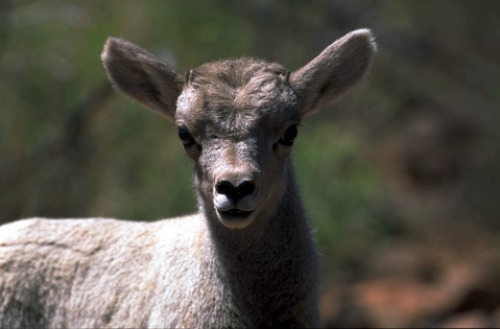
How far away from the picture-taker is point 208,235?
8.65 metres

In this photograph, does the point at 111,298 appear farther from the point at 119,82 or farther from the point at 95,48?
the point at 95,48

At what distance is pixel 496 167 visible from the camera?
20.1 m

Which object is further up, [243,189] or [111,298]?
[243,189]

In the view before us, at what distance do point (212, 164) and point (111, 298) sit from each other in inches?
68.7

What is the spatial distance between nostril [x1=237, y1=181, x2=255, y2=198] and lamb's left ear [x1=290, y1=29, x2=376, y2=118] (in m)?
1.27

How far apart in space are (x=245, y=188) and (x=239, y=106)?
751 millimetres

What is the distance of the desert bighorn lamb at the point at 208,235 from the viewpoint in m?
8.09

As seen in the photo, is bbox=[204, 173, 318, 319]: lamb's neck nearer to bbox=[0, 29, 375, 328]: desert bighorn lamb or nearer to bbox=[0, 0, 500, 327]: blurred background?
bbox=[0, 29, 375, 328]: desert bighorn lamb

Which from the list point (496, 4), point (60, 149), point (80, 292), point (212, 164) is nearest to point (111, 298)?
point (80, 292)

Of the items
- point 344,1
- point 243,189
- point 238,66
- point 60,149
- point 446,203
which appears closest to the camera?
point 243,189

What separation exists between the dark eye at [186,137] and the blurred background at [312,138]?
4728mm

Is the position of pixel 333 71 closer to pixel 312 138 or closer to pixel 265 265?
pixel 265 265

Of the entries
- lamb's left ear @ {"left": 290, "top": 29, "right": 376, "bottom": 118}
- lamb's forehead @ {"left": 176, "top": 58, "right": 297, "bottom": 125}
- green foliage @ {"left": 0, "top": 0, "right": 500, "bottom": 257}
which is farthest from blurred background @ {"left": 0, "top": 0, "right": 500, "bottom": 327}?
lamb's forehead @ {"left": 176, "top": 58, "right": 297, "bottom": 125}

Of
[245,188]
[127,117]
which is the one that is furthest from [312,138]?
[245,188]
